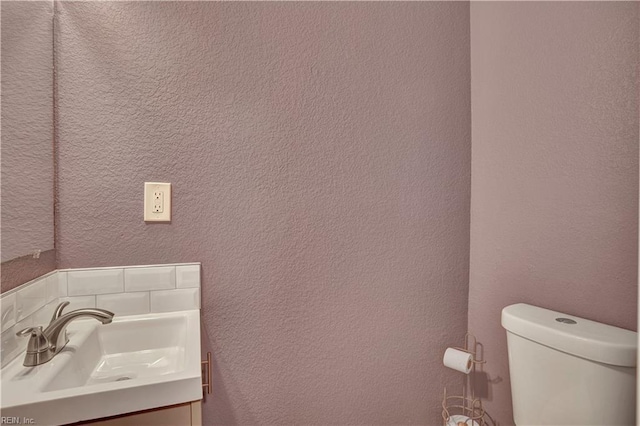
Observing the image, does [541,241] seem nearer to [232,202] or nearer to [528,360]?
[528,360]

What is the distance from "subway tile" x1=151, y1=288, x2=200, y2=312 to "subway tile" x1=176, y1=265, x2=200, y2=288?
17 millimetres

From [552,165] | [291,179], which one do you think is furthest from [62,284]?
[552,165]

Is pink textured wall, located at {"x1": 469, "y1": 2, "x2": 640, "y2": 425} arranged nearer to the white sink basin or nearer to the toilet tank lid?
the toilet tank lid

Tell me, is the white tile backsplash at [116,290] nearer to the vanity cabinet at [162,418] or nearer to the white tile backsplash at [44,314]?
the white tile backsplash at [44,314]

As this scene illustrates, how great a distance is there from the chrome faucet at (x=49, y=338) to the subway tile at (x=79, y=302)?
0.53ft

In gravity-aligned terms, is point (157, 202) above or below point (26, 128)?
below

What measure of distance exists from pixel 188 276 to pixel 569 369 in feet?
3.92

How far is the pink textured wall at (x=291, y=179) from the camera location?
1067mm

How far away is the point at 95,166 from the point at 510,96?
1.50 meters

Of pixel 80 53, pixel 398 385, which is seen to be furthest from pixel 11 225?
pixel 398 385

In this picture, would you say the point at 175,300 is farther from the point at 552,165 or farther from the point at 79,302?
the point at 552,165

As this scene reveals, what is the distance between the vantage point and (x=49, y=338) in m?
0.81

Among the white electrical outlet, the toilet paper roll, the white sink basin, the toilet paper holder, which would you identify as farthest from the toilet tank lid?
the white electrical outlet

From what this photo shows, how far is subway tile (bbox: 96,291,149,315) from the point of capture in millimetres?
1063
